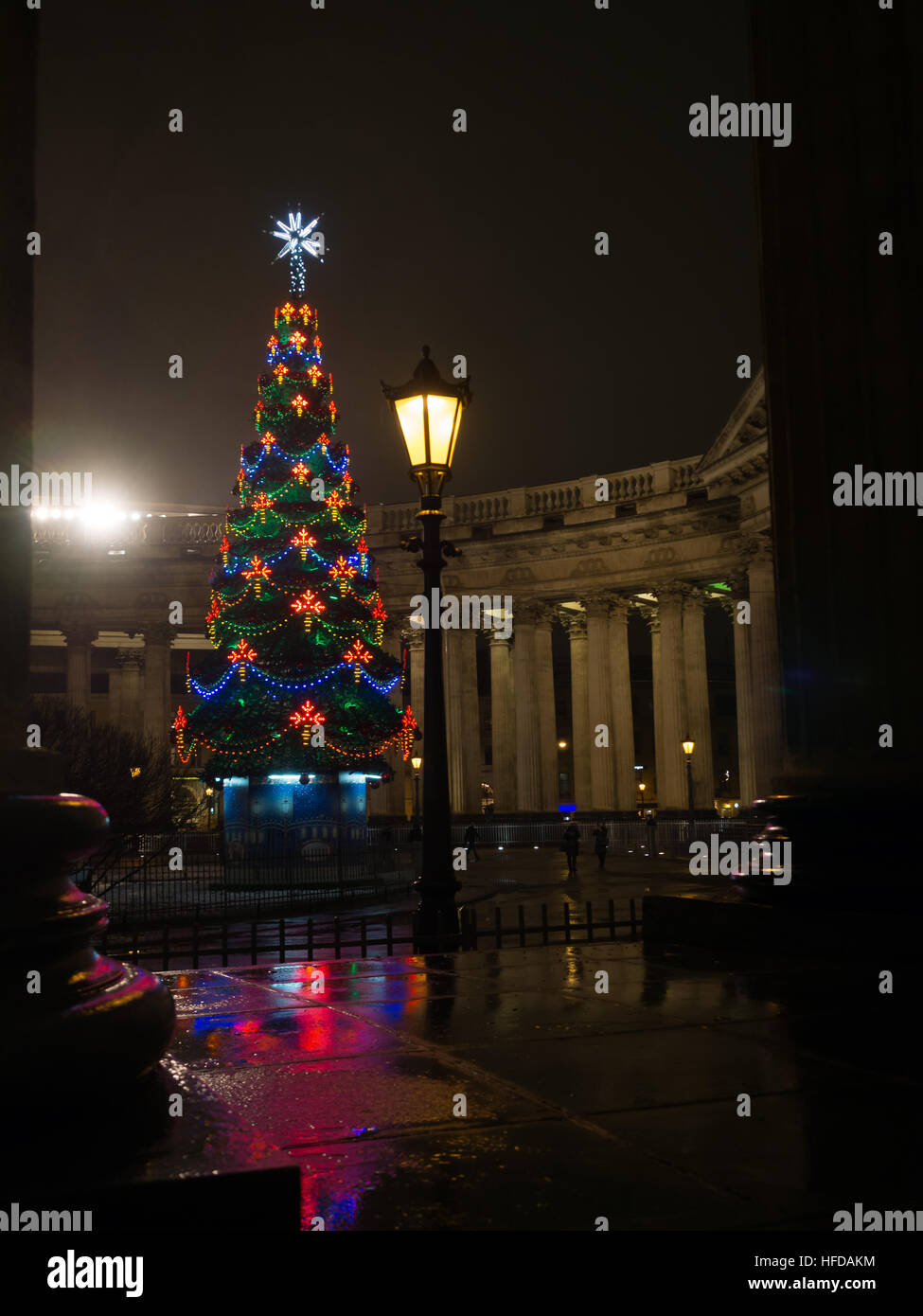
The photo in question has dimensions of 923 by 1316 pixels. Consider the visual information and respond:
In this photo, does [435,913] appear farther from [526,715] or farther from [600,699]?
[526,715]

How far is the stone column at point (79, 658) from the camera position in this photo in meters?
63.4

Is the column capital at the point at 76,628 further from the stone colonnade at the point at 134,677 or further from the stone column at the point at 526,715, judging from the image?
the stone column at the point at 526,715

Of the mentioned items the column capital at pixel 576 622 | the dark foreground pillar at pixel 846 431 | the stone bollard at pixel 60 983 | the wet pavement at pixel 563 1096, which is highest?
the column capital at pixel 576 622

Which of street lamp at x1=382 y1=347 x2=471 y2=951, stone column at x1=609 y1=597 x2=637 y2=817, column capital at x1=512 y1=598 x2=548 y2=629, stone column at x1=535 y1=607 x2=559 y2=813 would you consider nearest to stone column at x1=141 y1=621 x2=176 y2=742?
column capital at x1=512 y1=598 x2=548 y2=629

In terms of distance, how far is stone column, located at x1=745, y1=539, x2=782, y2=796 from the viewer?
1902 inches

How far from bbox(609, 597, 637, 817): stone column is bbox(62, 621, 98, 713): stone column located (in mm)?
28246

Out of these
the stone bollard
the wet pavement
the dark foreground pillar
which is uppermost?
the dark foreground pillar

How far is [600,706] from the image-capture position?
5975 centimetres

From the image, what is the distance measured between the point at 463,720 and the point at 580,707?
6526 millimetres

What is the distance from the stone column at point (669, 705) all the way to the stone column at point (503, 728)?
31.7ft

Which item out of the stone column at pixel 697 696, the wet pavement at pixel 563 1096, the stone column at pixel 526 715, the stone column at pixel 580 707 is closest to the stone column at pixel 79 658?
the stone column at pixel 526 715

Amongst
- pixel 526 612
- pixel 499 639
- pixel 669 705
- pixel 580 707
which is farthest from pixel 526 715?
pixel 669 705

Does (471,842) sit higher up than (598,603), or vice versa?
(598,603)

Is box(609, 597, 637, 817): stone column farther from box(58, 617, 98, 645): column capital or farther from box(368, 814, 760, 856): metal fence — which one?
box(58, 617, 98, 645): column capital
